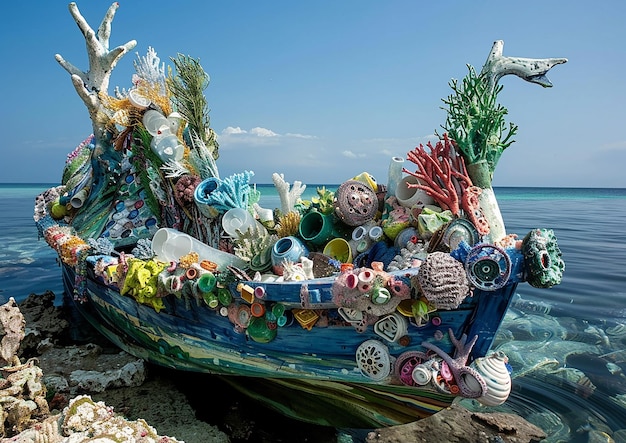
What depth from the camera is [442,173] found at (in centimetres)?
414

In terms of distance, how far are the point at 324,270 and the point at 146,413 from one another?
279 cm

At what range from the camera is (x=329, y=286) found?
12.0ft

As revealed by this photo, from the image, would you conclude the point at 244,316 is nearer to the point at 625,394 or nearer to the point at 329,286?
the point at 329,286

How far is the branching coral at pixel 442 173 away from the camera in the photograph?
4.06 metres

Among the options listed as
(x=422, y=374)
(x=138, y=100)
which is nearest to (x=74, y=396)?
(x=138, y=100)

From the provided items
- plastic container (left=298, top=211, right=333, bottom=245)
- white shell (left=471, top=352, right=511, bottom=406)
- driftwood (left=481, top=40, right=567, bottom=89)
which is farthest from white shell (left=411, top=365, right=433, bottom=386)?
driftwood (left=481, top=40, right=567, bottom=89)

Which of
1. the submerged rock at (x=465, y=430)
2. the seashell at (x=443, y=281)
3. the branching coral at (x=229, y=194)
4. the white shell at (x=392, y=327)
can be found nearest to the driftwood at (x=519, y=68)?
the seashell at (x=443, y=281)

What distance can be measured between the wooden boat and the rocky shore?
1.21ft

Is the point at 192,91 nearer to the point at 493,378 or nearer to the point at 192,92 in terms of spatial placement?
the point at 192,92

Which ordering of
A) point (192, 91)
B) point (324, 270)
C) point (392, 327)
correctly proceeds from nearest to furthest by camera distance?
point (392, 327) < point (324, 270) < point (192, 91)

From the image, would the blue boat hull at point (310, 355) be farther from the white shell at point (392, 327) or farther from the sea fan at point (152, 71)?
the sea fan at point (152, 71)

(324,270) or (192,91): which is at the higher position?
(192,91)

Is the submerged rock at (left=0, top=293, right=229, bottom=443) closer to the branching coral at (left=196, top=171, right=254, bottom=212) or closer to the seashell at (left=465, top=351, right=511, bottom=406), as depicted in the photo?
the branching coral at (left=196, top=171, right=254, bottom=212)

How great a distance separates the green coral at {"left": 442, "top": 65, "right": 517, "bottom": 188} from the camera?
13.3 ft
